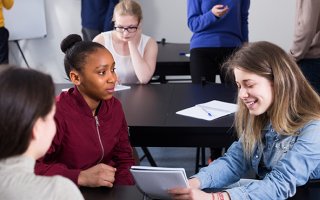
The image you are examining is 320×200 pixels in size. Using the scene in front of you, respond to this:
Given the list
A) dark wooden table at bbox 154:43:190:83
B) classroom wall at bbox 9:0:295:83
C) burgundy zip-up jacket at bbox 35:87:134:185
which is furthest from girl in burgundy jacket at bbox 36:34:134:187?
classroom wall at bbox 9:0:295:83

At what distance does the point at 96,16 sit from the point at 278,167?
3.05m

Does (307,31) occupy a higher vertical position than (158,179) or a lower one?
higher

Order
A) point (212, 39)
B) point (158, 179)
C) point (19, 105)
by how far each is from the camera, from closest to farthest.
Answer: point (19, 105)
point (158, 179)
point (212, 39)

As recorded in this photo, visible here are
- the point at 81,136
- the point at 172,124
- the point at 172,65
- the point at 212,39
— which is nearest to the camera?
the point at 81,136

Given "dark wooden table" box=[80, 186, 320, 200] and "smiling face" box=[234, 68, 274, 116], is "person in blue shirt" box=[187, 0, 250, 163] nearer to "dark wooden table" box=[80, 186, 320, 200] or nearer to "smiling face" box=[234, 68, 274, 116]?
"smiling face" box=[234, 68, 274, 116]

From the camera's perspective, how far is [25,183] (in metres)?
0.77

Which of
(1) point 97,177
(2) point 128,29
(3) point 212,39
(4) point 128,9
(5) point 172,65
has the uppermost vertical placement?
(4) point 128,9

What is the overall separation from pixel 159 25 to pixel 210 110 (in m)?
2.90

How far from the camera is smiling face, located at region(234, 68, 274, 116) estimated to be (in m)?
1.35

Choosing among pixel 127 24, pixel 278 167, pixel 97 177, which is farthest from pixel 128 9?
pixel 278 167

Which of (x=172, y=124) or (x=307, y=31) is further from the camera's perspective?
(x=307, y=31)

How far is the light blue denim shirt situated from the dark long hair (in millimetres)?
644

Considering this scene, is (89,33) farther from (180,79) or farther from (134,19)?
(134,19)

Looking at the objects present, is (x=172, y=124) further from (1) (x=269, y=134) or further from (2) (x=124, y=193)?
(2) (x=124, y=193)
